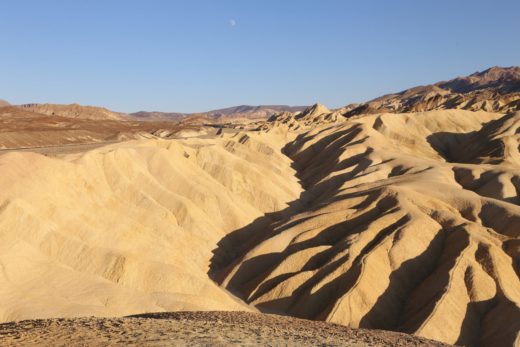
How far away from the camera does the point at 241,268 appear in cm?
3047

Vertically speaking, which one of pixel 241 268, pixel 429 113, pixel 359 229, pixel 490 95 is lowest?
pixel 241 268

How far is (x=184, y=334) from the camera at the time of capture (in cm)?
1291

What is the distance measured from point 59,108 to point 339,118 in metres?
125

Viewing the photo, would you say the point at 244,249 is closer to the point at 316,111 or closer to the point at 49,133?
the point at 49,133

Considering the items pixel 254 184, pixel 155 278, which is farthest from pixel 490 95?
pixel 155 278

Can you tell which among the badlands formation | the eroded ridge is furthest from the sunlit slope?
the eroded ridge

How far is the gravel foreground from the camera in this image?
1227 cm

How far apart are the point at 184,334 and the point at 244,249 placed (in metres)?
22.7

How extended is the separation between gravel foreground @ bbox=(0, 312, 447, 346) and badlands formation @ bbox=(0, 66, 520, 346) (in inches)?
9.5

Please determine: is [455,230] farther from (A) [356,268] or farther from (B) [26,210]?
(B) [26,210]

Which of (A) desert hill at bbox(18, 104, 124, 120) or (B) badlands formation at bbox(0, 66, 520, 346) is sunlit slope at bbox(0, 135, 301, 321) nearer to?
(B) badlands formation at bbox(0, 66, 520, 346)

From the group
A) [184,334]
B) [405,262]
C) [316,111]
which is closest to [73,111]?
[316,111]

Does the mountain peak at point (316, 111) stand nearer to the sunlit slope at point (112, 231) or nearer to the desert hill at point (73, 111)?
the desert hill at point (73, 111)

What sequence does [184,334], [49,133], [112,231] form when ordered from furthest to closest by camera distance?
[49,133] < [112,231] < [184,334]
